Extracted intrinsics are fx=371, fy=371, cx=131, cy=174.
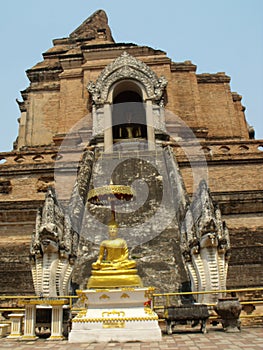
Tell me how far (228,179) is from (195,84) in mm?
9016

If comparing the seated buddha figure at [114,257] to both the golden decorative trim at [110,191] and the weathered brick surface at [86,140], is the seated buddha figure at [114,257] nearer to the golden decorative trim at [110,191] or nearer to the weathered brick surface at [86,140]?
the golden decorative trim at [110,191]

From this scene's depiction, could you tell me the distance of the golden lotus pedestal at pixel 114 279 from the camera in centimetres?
726

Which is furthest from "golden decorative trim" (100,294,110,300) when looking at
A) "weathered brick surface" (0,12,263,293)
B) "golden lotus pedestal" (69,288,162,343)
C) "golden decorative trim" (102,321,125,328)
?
"weathered brick surface" (0,12,263,293)

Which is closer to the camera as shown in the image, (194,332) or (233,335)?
(233,335)

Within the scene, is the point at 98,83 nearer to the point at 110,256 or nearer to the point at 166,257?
the point at 166,257

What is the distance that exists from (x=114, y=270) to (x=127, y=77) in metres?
14.6

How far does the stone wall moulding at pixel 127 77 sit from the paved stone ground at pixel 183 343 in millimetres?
14171

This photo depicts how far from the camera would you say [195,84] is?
22.9 m

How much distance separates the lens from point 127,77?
65.8 ft

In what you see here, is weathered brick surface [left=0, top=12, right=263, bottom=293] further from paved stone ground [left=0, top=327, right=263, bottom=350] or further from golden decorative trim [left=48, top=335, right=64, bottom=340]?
paved stone ground [left=0, top=327, right=263, bottom=350]

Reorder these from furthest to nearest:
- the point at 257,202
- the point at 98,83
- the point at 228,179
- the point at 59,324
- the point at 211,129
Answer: the point at 211,129 < the point at 98,83 < the point at 228,179 < the point at 257,202 < the point at 59,324

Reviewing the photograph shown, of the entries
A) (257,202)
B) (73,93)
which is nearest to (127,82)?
(73,93)

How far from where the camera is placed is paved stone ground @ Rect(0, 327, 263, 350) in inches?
231

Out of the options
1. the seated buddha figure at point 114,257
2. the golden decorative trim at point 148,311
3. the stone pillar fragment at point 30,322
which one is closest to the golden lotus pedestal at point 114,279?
the seated buddha figure at point 114,257
